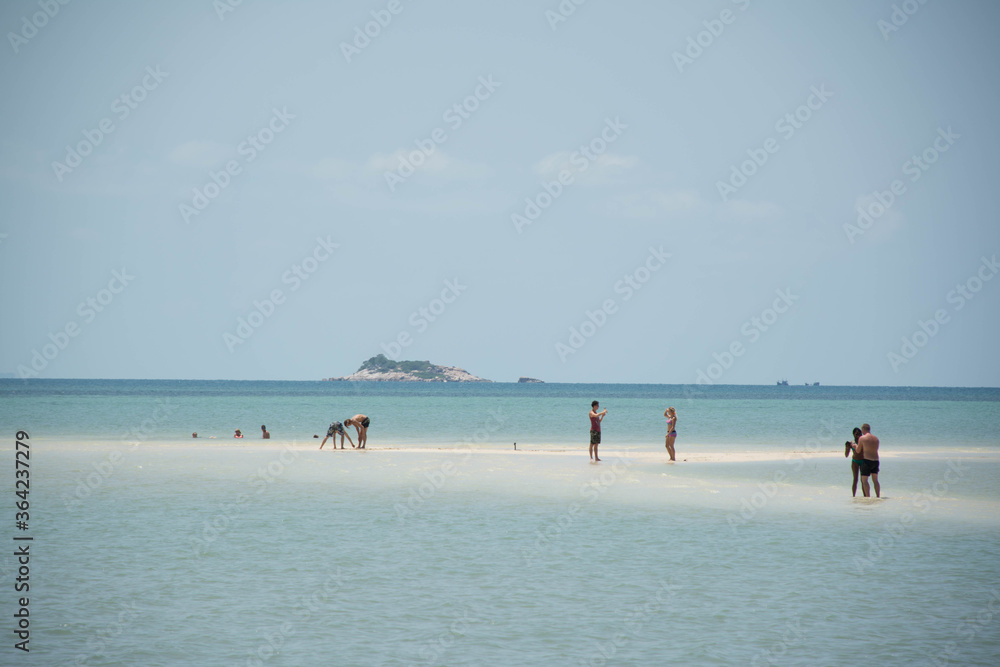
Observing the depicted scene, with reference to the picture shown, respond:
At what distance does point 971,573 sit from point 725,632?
19.3 feet

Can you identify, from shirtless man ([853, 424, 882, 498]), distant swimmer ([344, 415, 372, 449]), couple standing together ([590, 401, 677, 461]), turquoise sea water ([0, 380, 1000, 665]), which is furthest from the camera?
distant swimmer ([344, 415, 372, 449])

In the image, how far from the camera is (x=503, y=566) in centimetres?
1473

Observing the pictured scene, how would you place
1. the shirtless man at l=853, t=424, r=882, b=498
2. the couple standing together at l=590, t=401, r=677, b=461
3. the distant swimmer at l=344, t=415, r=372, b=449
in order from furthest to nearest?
the distant swimmer at l=344, t=415, r=372, b=449
the couple standing together at l=590, t=401, r=677, b=461
the shirtless man at l=853, t=424, r=882, b=498

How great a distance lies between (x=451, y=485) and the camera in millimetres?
25281

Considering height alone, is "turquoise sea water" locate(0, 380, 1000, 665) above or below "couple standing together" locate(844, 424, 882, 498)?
below

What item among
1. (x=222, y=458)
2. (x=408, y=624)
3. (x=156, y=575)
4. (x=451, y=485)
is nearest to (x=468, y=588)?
(x=408, y=624)

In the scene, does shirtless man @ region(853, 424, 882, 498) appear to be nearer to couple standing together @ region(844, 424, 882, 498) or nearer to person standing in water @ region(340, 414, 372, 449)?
couple standing together @ region(844, 424, 882, 498)

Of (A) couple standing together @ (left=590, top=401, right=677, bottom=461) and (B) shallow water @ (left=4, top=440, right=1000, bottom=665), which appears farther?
(A) couple standing together @ (left=590, top=401, right=677, bottom=461)

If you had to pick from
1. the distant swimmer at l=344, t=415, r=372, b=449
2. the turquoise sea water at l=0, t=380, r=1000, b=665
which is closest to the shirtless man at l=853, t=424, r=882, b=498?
the turquoise sea water at l=0, t=380, r=1000, b=665

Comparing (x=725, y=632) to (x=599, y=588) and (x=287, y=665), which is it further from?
(x=287, y=665)

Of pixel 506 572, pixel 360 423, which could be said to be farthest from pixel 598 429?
pixel 506 572

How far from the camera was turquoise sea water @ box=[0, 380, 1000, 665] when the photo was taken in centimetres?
1075

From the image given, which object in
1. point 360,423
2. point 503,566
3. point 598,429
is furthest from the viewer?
point 360,423

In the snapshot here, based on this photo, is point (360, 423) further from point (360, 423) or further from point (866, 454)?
point (866, 454)
